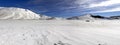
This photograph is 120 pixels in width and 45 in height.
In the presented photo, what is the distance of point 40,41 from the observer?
837 centimetres

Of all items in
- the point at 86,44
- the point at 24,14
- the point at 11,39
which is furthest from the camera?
the point at 24,14

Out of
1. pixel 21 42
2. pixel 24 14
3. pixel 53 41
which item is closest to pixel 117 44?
pixel 53 41

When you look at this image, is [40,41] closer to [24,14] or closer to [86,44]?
[86,44]

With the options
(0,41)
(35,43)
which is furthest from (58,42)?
(0,41)

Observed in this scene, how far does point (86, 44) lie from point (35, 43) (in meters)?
1.89

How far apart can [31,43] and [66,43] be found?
131 centimetres

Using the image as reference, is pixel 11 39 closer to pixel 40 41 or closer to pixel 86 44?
pixel 40 41

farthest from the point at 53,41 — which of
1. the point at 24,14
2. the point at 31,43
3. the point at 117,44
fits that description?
the point at 24,14

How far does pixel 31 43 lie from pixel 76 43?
1689 millimetres

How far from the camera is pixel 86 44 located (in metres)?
7.99

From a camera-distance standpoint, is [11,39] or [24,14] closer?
[11,39]

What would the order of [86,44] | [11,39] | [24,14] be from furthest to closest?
1. [24,14]
2. [11,39]
3. [86,44]

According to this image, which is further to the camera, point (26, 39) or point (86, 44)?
point (26, 39)

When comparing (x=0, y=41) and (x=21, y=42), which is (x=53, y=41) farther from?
(x=0, y=41)
